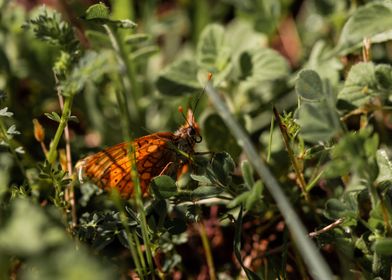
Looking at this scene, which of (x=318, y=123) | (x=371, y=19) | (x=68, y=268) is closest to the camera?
(x=68, y=268)

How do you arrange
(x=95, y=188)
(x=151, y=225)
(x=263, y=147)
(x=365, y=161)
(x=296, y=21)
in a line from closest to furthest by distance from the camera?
(x=365, y=161), (x=151, y=225), (x=95, y=188), (x=263, y=147), (x=296, y=21)

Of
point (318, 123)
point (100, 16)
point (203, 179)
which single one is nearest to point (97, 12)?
point (100, 16)

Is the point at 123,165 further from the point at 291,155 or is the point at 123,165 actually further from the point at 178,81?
the point at 178,81

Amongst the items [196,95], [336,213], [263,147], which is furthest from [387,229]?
[196,95]

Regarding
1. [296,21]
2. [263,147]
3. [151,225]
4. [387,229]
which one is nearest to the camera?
[387,229]

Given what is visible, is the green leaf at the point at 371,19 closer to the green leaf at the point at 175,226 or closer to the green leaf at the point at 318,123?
the green leaf at the point at 318,123

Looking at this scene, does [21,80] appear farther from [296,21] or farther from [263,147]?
[296,21]

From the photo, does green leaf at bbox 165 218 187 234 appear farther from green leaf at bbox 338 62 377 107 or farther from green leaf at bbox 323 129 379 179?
green leaf at bbox 338 62 377 107
